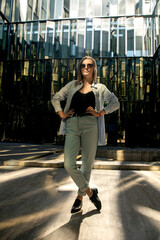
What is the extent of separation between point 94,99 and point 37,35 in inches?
719

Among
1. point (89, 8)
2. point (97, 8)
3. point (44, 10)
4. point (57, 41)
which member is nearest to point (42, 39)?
point (57, 41)

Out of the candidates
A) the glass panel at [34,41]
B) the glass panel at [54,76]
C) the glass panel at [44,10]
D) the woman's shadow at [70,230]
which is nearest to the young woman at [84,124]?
the woman's shadow at [70,230]

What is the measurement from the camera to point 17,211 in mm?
2137

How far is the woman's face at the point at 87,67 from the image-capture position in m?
2.36

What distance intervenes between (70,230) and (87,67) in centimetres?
175

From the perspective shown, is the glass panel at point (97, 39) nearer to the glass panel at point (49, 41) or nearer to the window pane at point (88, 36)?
the window pane at point (88, 36)

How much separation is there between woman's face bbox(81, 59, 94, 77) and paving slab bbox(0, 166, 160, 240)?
162 centimetres

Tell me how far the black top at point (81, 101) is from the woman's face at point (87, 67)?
262 mm

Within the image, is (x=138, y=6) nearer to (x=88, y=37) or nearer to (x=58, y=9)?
(x=88, y=37)

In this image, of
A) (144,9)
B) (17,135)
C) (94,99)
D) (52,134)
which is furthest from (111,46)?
(94,99)

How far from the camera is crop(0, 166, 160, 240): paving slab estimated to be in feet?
5.51

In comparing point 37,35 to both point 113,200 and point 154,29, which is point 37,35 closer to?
point 154,29

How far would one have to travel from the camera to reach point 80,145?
7.30ft

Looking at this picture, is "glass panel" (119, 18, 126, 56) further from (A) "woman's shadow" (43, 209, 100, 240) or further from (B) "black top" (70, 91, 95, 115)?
(A) "woman's shadow" (43, 209, 100, 240)
